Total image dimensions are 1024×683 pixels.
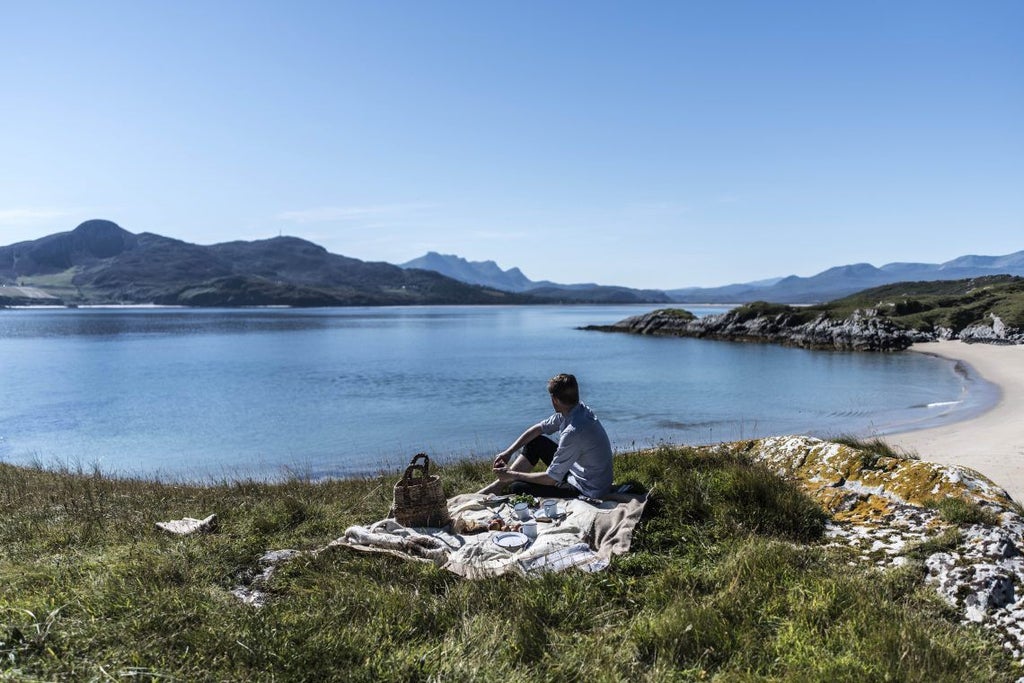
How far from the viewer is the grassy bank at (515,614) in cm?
419

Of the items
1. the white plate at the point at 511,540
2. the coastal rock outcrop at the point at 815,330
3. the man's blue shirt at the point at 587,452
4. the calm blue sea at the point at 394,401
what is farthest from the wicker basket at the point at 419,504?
the coastal rock outcrop at the point at 815,330

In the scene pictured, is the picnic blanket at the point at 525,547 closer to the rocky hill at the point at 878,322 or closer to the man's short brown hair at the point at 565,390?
the man's short brown hair at the point at 565,390

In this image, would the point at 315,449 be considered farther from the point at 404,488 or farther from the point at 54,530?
the point at 404,488

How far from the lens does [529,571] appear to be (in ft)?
19.1

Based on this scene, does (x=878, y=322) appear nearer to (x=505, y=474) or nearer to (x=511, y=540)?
(x=505, y=474)

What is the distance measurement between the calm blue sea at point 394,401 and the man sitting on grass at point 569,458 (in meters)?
A: 8.65

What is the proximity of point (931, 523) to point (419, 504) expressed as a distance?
18.7 feet

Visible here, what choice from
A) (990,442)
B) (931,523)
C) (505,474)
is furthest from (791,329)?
(931,523)

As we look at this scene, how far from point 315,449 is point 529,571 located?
20490 millimetres

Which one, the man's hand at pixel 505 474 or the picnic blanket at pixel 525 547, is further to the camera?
the man's hand at pixel 505 474

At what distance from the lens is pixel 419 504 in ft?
24.7

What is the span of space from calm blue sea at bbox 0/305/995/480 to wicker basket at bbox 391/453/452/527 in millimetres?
9799

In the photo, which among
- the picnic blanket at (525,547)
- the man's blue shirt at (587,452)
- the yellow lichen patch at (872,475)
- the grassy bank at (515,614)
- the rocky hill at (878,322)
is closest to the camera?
the grassy bank at (515,614)

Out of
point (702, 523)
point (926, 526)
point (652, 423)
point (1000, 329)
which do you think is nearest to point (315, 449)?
point (652, 423)
